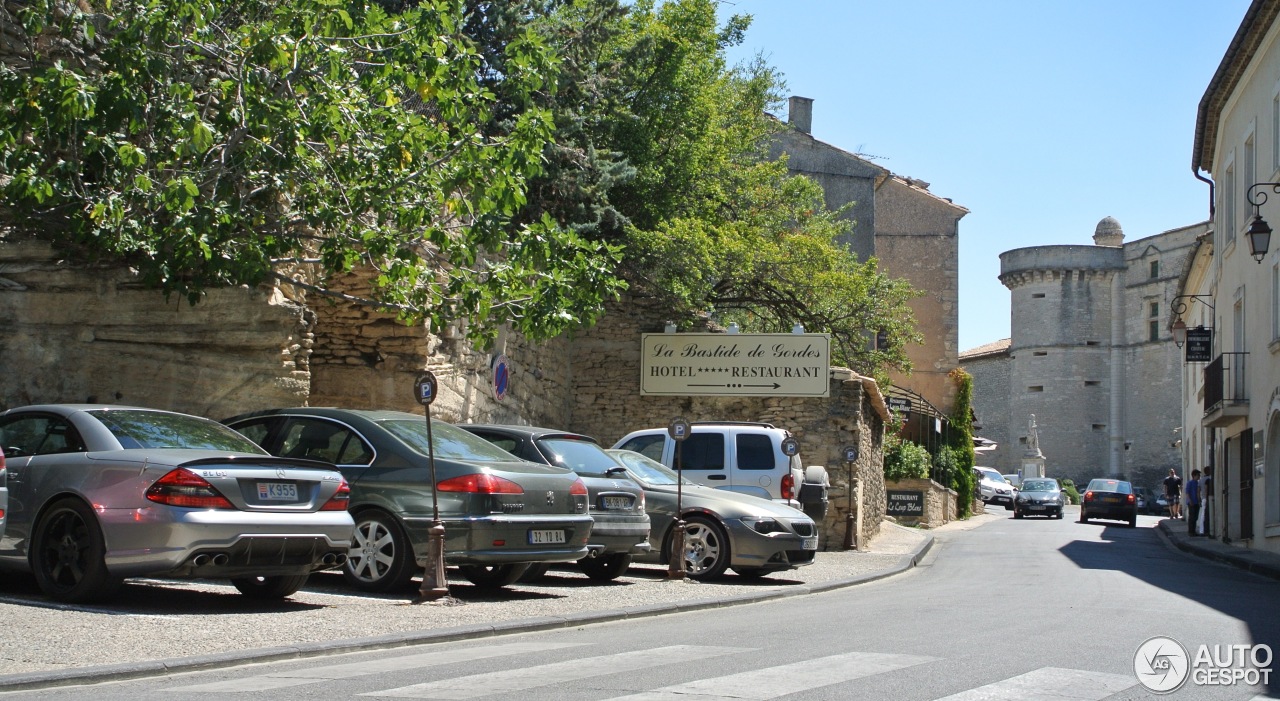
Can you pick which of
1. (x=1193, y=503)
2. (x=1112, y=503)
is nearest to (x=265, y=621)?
(x=1193, y=503)

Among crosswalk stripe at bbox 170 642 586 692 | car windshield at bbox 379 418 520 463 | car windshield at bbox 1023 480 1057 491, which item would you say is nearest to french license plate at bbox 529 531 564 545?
car windshield at bbox 379 418 520 463

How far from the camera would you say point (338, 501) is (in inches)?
373

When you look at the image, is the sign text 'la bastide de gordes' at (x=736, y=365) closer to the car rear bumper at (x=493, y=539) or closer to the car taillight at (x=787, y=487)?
the car taillight at (x=787, y=487)

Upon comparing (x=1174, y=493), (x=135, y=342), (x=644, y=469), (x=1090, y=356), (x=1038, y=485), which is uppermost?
(x=1090, y=356)

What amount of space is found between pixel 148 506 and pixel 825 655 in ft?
14.8

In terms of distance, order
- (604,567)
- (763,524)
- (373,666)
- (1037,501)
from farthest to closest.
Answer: (1037,501), (763,524), (604,567), (373,666)

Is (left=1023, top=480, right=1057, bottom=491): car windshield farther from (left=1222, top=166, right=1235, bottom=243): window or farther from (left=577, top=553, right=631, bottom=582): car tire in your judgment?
(left=577, top=553, right=631, bottom=582): car tire

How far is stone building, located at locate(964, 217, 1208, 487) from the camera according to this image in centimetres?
7806

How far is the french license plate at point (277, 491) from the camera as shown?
8.94 metres

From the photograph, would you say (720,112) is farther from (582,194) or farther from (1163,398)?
(1163,398)

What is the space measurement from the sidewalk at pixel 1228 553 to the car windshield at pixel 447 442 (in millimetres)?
12940

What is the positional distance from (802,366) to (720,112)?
8233 mm

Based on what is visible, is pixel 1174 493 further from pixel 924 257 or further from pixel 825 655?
pixel 825 655

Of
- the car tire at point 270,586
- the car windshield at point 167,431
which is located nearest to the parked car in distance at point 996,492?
the car tire at point 270,586
